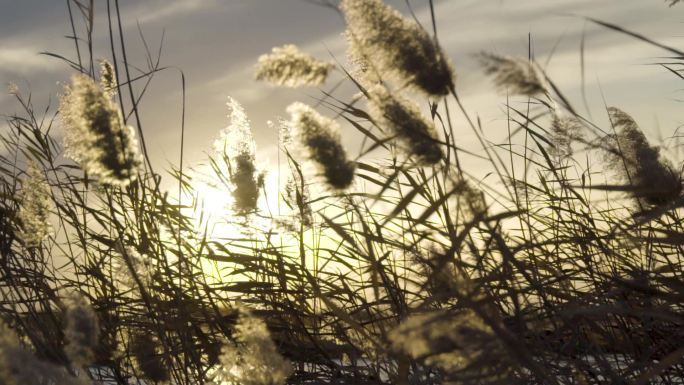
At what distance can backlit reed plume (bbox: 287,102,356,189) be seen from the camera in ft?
4.22

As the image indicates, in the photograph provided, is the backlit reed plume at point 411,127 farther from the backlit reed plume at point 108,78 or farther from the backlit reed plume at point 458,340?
the backlit reed plume at point 108,78

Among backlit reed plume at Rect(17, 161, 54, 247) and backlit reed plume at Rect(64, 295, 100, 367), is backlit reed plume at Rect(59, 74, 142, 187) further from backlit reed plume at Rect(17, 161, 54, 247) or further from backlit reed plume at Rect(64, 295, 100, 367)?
backlit reed plume at Rect(17, 161, 54, 247)

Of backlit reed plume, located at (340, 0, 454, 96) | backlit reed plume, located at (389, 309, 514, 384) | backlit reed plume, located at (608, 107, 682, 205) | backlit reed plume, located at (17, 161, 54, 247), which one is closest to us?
backlit reed plume, located at (389, 309, 514, 384)

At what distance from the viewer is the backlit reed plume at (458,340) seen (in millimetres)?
1042

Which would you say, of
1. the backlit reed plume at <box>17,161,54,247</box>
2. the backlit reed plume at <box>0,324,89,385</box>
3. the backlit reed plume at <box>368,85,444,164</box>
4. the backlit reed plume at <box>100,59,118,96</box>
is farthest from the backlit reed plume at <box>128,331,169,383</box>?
the backlit reed plume at <box>368,85,444,164</box>

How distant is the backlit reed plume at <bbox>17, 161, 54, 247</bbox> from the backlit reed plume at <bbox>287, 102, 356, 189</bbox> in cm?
102

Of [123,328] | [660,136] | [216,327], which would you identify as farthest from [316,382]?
[660,136]

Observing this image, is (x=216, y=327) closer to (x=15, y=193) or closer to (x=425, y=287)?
(x=425, y=287)

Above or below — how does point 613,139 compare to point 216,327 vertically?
above

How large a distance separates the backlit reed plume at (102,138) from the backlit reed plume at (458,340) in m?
0.64

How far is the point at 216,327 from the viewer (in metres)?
2.09

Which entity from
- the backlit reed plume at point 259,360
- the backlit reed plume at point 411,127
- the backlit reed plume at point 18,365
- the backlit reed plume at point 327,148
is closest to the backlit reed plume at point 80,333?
the backlit reed plume at point 18,365

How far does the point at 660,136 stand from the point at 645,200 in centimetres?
32

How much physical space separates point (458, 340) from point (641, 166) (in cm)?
127
